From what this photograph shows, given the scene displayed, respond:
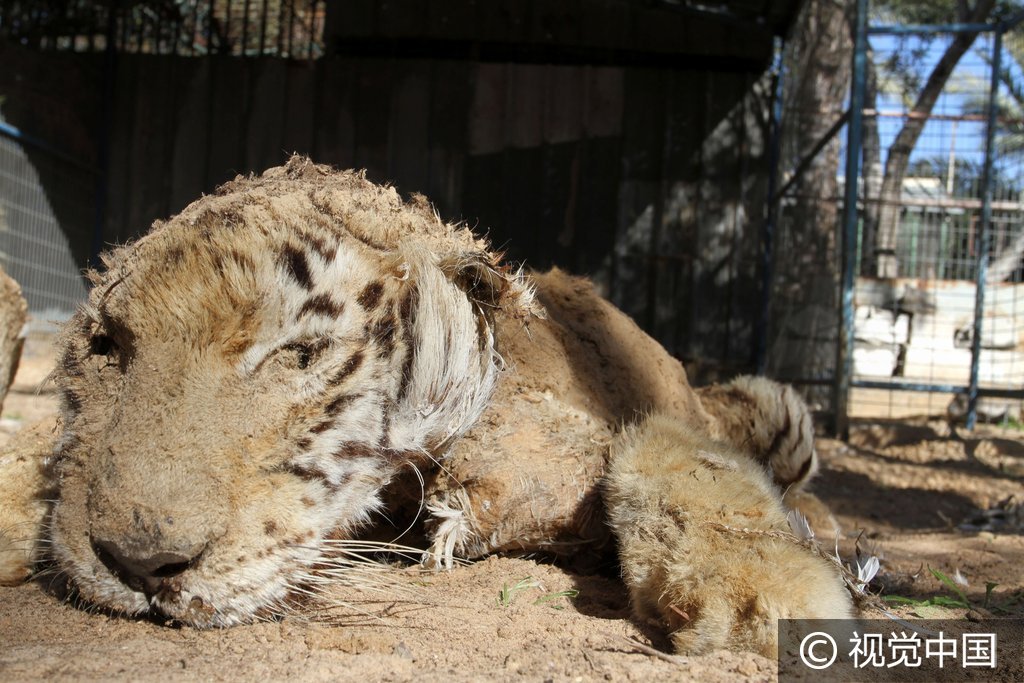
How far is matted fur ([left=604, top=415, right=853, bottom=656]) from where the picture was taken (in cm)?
193

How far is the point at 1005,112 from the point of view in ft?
50.4

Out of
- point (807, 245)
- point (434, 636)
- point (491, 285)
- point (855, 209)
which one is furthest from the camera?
point (807, 245)

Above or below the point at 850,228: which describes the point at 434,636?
below

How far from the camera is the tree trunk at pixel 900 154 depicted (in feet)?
29.4

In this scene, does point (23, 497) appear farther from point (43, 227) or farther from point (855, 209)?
point (855, 209)

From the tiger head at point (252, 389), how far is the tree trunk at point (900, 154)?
7994mm

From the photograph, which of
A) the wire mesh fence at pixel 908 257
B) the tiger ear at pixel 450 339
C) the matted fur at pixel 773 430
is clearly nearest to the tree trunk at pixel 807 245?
the wire mesh fence at pixel 908 257

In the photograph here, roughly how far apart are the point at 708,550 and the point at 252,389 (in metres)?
1.20

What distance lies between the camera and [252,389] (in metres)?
2.04

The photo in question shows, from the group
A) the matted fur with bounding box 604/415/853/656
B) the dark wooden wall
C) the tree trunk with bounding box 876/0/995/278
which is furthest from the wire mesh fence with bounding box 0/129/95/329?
the tree trunk with bounding box 876/0/995/278

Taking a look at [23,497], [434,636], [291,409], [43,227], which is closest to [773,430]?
[434,636]

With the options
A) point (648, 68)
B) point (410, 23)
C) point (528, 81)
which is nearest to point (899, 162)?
point (648, 68)

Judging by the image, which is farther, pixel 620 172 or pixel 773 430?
pixel 620 172

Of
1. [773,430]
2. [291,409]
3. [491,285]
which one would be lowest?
[773,430]
